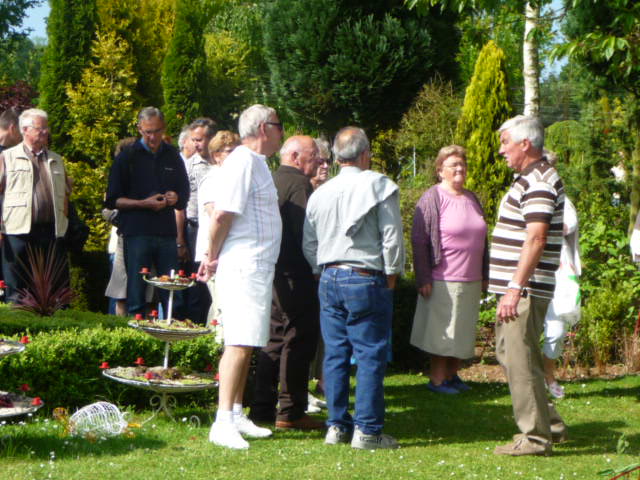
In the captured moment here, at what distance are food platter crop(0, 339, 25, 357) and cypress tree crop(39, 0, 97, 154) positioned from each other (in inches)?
446

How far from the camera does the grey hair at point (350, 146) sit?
19.7 ft

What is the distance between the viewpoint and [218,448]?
5.57 meters

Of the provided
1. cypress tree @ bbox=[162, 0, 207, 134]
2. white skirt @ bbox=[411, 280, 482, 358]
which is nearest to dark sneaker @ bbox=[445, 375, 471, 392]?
white skirt @ bbox=[411, 280, 482, 358]

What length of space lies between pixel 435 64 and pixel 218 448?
487 inches

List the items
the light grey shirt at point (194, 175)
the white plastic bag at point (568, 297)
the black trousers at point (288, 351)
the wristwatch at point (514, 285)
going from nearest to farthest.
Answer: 1. the wristwatch at point (514, 285)
2. the black trousers at point (288, 351)
3. the white plastic bag at point (568, 297)
4. the light grey shirt at point (194, 175)

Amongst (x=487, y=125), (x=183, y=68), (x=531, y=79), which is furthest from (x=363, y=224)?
(x=183, y=68)

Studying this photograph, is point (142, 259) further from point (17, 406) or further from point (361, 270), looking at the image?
point (17, 406)

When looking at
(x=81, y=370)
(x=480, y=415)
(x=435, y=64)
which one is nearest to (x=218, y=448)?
(x=81, y=370)

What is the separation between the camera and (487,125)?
42.5 ft

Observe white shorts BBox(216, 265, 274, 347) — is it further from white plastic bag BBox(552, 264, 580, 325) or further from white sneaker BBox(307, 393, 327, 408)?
white plastic bag BBox(552, 264, 580, 325)

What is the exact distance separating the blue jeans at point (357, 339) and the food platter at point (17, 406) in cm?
178

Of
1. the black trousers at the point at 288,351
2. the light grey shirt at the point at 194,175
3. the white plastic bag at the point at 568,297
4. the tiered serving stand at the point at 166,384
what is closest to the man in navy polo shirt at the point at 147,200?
the light grey shirt at the point at 194,175

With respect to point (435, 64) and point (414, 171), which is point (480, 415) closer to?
point (414, 171)

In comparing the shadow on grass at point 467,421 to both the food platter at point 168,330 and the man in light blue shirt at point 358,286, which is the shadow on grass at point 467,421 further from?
the food platter at point 168,330
